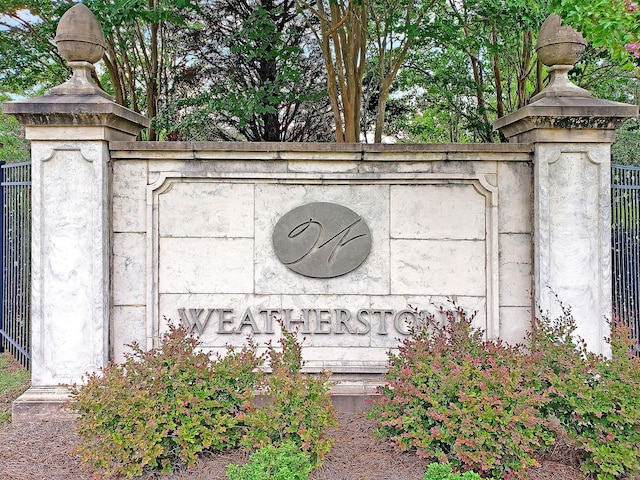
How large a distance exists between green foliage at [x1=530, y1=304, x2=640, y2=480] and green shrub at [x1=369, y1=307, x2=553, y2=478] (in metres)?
0.18

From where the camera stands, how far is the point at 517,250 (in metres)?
5.23

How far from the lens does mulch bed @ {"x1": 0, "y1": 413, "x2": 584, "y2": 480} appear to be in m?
3.72

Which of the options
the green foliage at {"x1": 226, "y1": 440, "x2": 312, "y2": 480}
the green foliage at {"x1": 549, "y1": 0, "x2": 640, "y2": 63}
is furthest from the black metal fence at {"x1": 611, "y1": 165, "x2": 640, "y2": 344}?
the green foliage at {"x1": 226, "y1": 440, "x2": 312, "y2": 480}

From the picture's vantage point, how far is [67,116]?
496 cm

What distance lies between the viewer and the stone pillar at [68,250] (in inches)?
197

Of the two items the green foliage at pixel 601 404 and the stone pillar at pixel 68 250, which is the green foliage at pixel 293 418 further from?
the stone pillar at pixel 68 250

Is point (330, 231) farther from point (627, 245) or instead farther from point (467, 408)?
point (627, 245)

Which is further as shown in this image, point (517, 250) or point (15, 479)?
point (517, 250)

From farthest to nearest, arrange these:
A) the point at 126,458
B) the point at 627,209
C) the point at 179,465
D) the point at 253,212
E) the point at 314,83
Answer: the point at 314,83 → the point at 627,209 → the point at 253,212 → the point at 179,465 → the point at 126,458

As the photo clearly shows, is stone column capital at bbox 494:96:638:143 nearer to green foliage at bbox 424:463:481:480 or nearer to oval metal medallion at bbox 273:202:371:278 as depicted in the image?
oval metal medallion at bbox 273:202:371:278

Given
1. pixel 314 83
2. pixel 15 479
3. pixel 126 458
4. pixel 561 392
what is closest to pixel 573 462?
pixel 561 392

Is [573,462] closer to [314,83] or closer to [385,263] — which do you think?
[385,263]

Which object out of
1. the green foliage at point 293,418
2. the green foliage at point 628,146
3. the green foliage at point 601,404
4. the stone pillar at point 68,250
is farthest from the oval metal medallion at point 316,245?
the green foliage at point 628,146

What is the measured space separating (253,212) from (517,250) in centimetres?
259
